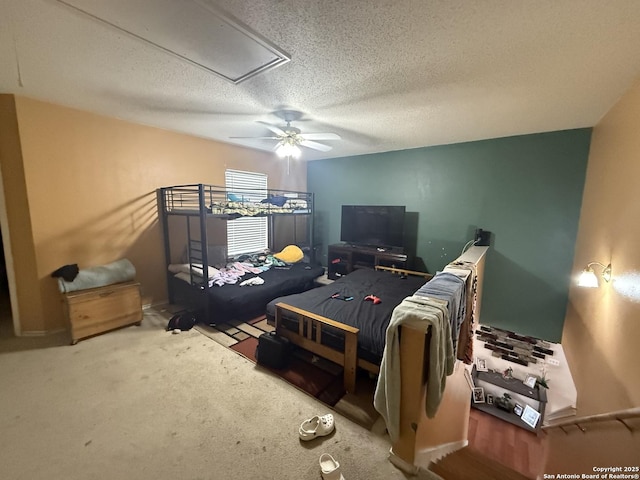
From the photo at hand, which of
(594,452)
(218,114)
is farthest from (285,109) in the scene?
(594,452)

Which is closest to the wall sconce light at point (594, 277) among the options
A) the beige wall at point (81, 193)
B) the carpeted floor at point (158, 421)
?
the carpeted floor at point (158, 421)

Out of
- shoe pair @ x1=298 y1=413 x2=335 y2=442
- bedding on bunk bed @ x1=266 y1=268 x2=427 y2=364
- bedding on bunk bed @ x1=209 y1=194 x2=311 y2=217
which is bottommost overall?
shoe pair @ x1=298 y1=413 x2=335 y2=442

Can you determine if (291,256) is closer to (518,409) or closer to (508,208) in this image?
(508,208)

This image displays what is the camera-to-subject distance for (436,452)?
171 cm

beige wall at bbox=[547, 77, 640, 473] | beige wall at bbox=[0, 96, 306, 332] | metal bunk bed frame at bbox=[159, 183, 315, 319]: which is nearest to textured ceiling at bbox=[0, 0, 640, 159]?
beige wall at bbox=[0, 96, 306, 332]

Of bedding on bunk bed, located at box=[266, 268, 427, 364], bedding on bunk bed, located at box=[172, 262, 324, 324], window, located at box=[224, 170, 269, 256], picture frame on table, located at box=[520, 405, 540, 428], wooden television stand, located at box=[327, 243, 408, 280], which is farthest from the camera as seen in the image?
window, located at box=[224, 170, 269, 256]

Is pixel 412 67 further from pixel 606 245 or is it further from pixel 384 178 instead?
pixel 384 178

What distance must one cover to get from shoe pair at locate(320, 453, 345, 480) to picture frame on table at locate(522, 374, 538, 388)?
241cm

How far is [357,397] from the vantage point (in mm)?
2070

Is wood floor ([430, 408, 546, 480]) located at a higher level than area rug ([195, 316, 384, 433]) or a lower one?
lower

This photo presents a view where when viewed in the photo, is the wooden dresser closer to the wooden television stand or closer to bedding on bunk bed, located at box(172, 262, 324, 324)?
bedding on bunk bed, located at box(172, 262, 324, 324)

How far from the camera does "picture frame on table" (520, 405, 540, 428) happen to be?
2.29m

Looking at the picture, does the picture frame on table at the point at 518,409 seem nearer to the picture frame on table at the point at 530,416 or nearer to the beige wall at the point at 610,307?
the picture frame on table at the point at 530,416

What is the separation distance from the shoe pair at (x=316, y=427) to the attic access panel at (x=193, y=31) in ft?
8.27
